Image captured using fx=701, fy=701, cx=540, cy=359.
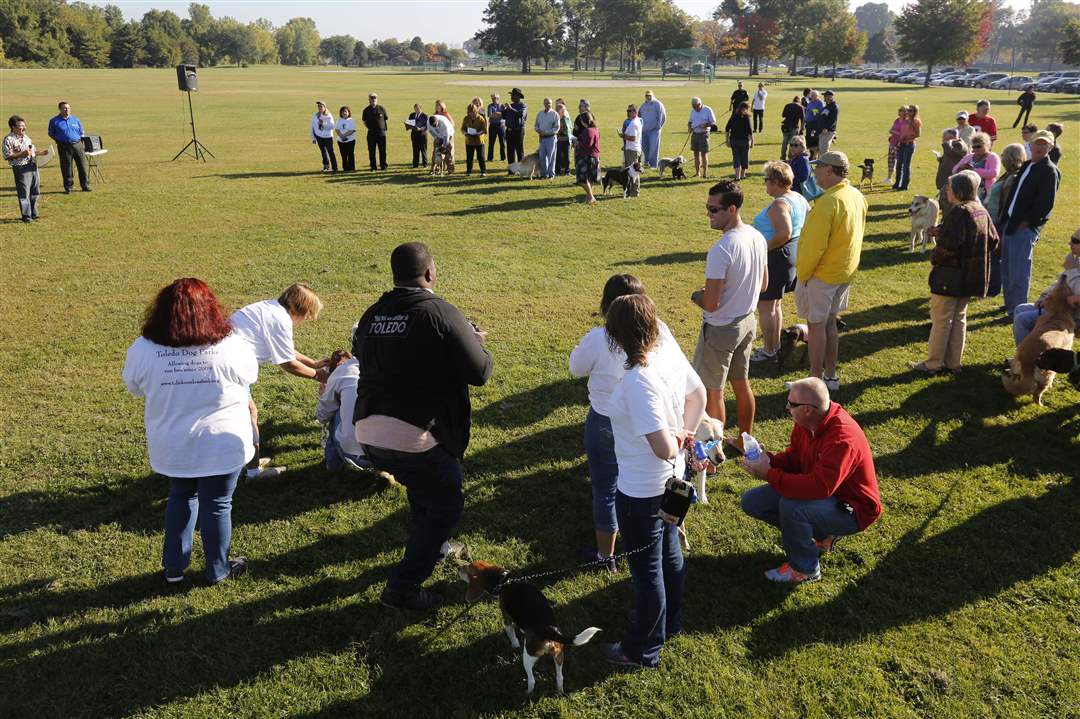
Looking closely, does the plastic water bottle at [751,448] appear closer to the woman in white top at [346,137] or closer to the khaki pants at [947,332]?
the khaki pants at [947,332]

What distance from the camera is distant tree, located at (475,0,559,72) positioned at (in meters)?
93.9

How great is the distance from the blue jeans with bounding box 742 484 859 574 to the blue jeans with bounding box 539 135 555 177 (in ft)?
47.0

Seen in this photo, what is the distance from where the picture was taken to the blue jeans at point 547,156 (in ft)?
56.3

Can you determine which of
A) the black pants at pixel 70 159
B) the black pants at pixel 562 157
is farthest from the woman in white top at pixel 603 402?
the black pants at pixel 70 159

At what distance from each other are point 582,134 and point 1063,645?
13304 millimetres

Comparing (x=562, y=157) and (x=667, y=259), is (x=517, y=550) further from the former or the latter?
(x=562, y=157)

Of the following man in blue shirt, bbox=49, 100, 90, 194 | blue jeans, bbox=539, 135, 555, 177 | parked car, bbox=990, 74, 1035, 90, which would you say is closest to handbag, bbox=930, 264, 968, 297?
blue jeans, bbox=539, 135, 555, 177

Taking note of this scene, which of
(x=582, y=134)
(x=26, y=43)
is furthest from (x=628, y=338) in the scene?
(x=26, y=43)

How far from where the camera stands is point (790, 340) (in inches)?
280

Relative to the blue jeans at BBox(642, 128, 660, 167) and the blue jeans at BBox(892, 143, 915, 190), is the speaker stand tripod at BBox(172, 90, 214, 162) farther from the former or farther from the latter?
the blue jeans at BBox(892, 143, 915, 190)

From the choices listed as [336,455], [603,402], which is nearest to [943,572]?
[603,402]

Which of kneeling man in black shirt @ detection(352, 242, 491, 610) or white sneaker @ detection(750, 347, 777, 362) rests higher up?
kneeling man in black shirt @ detection(352, 242, 491, 610)

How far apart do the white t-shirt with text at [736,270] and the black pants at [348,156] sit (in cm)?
1585

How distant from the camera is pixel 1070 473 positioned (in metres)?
5.39
